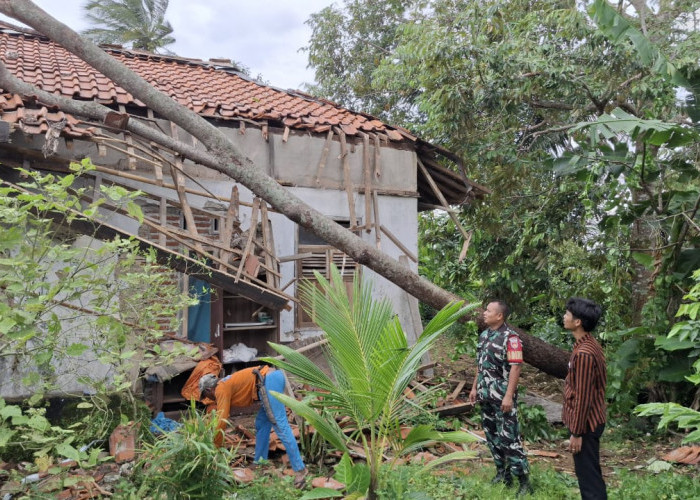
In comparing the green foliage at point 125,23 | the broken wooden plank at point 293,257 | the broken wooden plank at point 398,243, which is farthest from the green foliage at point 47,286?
the green foliage at point 125,23

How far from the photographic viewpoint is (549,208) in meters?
9.94

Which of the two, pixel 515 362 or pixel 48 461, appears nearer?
pixel 48 461

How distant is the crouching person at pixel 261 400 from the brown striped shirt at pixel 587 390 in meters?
2.60

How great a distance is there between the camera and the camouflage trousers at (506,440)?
512 centimetres

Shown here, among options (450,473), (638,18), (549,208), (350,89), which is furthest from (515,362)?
(350,89)

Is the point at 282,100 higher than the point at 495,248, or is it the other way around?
the point at 282,100

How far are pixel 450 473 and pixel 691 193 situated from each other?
169 inches

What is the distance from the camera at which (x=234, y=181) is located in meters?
9.03

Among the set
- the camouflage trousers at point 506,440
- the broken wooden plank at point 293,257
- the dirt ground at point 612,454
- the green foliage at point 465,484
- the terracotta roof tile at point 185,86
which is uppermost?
the terracotta roof tile at point 185,86

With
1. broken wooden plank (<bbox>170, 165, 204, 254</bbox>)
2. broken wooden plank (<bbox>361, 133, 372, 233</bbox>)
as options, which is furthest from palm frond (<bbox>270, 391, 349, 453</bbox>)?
broken wooden plank (<bbox>361, 133, 372, 233</bbox>)

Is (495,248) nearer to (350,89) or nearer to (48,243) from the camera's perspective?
(350,89)

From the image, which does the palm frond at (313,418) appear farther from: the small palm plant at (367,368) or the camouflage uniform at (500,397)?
the camouflage uniform at (500,397)

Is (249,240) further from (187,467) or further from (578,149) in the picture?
(578,149)

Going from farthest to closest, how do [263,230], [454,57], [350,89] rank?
[350,89] → [454,57] → [263,230]
